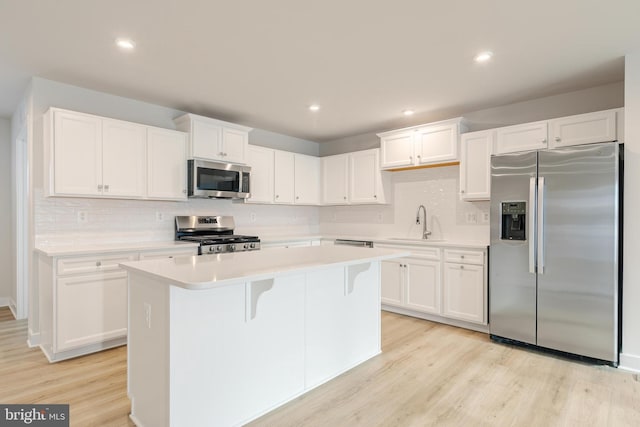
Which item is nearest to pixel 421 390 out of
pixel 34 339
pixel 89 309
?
pixel 89 309

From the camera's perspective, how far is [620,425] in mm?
2012

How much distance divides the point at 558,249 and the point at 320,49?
8.37ft

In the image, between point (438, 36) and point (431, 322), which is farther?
point (431, 322)

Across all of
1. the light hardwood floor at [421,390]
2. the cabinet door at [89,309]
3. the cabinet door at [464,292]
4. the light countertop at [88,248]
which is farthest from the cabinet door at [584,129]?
the cabinet door at [89,309]

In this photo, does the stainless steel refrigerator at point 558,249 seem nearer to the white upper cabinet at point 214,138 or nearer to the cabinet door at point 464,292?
the cabinet door at point 464,292

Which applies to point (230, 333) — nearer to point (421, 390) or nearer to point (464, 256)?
point (421, 390)

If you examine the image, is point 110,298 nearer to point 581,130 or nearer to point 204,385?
point 204,385

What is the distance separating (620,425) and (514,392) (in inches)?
21.6

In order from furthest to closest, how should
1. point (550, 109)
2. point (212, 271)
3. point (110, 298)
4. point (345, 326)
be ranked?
point (550, 109) → point (110, 298) → point (345, 326) → point (212, 271)

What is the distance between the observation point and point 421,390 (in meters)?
2.41

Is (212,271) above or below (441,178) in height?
below

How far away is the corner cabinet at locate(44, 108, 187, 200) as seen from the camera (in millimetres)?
3021

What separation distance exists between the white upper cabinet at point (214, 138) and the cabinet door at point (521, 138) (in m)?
2.89

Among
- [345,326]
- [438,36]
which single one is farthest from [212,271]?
[438,36]
